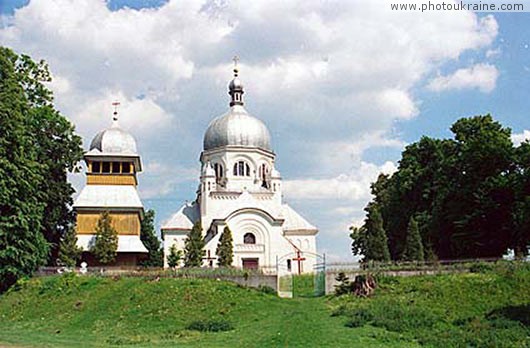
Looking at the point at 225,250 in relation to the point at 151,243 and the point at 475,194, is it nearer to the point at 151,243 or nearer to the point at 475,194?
the point at 475,194

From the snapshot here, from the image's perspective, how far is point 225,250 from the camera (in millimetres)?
45969

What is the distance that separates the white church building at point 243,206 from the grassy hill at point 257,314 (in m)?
17.9

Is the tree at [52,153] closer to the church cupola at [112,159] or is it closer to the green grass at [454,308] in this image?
the church cupola at [112,159]

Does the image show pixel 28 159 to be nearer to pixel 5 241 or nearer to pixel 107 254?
pixel 5 241

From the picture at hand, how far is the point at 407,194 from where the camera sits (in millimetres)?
48219

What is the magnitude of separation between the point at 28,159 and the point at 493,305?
22.6 metres

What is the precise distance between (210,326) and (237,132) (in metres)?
36.8

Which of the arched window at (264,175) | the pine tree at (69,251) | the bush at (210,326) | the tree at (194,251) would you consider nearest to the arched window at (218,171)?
the arched window at (264,175)

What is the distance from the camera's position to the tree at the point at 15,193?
32.2 meters

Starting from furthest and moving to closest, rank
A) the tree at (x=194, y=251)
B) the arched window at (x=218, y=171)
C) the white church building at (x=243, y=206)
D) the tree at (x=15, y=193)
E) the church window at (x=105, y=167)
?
the arched window at (x=218, y=171) < the white church building at (x=243, y=206) < the church window at (x=105, y=167) < the tree at (x=194, y=251) < the tree at (x=15, y=193)

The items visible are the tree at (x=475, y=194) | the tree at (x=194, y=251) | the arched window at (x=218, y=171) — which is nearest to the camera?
the tree at (x=475, y=194)

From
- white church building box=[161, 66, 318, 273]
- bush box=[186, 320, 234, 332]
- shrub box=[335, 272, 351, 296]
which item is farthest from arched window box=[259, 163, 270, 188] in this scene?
bush box=[186, 320, 234, 332]

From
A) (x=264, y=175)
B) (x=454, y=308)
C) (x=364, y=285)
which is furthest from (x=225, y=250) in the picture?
(x=454, y=308)

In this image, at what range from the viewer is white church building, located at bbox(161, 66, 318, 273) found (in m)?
50.2
